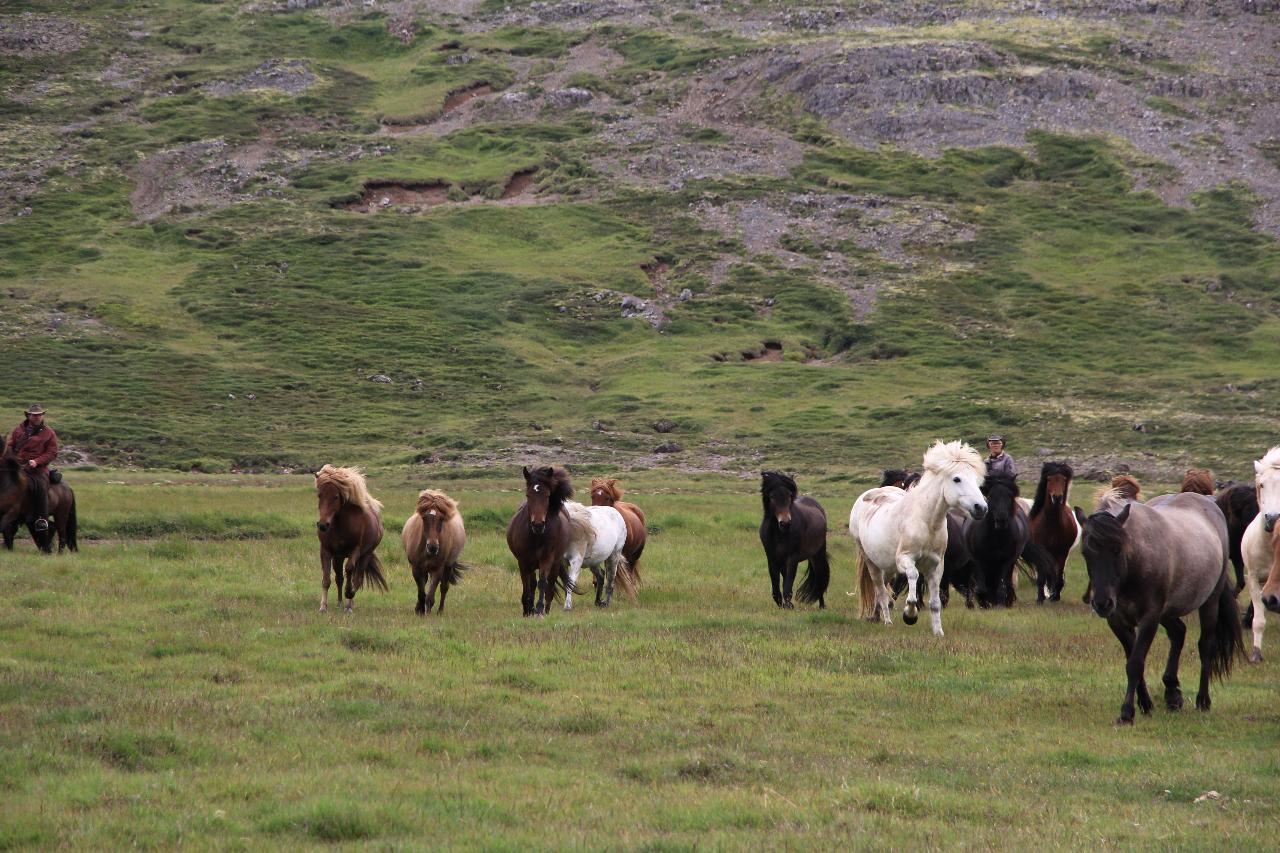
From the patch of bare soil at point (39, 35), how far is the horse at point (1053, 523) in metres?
149

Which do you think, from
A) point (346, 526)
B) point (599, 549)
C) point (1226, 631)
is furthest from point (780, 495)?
point (1226, 631)

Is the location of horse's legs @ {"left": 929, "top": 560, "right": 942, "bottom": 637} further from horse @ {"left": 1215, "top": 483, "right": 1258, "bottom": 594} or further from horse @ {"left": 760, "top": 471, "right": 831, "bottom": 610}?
horse @ {"left": 1215, "top": 483, "right": 1258, "bottom": 594}

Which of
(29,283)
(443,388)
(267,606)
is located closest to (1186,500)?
(267,606)

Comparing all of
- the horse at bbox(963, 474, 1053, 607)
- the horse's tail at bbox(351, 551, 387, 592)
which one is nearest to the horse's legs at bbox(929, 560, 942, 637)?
the horse at bbox(963, 474, 1053, 607)

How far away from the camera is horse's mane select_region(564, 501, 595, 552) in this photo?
775 inches

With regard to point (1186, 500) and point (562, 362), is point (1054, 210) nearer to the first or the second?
point (562, 362)

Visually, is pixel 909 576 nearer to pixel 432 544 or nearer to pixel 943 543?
pixel 943 543

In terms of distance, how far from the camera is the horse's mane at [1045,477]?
73.5 ft

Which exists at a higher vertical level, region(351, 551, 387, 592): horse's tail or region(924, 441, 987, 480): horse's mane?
region(924, 441, 987, 480): horse's mane

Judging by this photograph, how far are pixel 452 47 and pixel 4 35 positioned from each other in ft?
163

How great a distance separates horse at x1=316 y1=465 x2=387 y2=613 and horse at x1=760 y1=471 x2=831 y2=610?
6.13 m

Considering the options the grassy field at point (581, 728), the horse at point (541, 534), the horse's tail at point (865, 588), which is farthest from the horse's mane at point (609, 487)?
the horse's tail at point (865, 588)

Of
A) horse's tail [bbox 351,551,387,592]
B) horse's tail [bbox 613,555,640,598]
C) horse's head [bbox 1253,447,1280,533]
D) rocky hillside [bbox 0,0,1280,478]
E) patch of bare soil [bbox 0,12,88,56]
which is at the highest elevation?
patch of bare soil [bbox 0,12,88,56]

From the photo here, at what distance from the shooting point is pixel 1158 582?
12523 millimetres
